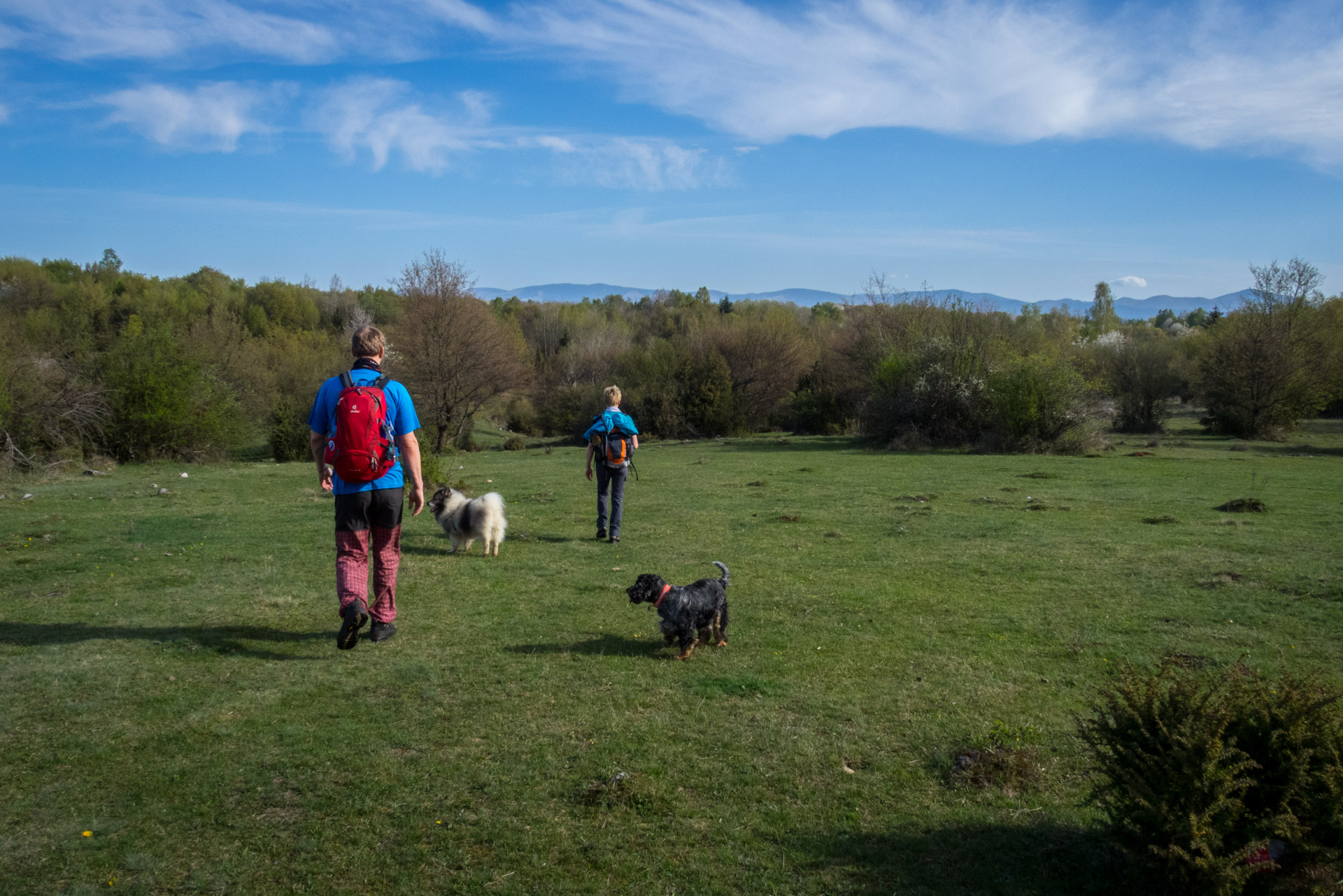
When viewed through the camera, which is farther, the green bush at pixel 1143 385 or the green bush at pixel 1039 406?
the green bush at pixel 1143 385

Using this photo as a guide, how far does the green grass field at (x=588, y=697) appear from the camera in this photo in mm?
3504

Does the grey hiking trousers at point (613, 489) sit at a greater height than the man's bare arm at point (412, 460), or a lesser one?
lesser

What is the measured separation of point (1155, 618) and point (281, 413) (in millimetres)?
29244

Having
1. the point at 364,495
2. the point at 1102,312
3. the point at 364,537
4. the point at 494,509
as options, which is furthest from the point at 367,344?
the point at 1102,312

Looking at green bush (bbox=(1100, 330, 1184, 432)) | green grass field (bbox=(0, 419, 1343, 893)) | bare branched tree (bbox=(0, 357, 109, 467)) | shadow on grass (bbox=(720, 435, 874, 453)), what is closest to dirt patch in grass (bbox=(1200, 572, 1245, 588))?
green grass field (bbox=(0, 419, 1343, 893))

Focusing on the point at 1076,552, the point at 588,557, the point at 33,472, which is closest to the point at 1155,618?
the point at 1076,552

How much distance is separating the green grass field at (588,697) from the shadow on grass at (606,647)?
0.03m

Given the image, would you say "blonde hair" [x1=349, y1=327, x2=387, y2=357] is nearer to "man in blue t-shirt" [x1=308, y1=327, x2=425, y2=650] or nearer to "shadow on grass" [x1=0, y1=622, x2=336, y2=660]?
"man in blue t-shirt" [x1=308, y1=327, x2=425, y2=650]

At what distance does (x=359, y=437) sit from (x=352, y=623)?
1.44 metres

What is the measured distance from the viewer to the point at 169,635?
20.9 feet

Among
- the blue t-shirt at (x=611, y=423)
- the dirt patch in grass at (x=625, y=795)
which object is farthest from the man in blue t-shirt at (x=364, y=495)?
the blue t-shirt at (x=611, y=423)

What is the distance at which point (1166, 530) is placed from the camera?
38.4ft

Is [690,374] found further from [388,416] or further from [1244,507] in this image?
[388,416]

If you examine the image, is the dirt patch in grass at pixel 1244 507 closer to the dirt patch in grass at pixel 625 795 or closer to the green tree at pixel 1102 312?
the dirt patch in grass at pixel 625 795
